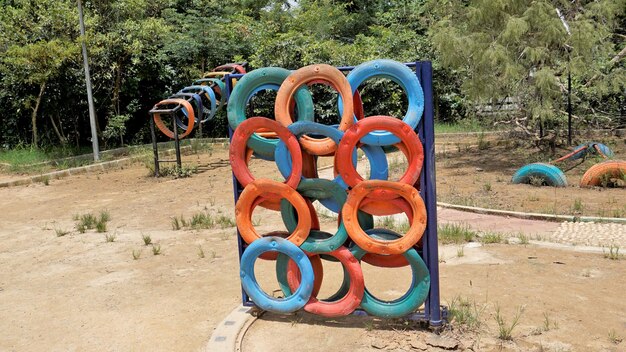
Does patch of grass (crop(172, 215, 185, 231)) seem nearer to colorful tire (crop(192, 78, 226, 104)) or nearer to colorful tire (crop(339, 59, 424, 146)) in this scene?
colorful tire (crop(339, 59, 424, 146))

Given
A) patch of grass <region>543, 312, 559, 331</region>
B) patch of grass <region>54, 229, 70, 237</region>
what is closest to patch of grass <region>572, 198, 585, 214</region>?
patch of grass <region>543, 312, 559, 331</region>

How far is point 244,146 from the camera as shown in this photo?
16.5 ft

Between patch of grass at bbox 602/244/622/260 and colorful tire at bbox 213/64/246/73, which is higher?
colorful tire at bbox 213/64/246/73

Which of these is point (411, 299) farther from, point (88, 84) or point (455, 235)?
point (88, 84)

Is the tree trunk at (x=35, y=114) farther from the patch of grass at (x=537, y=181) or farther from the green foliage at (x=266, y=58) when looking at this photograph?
the patch of grass at (x=537, y=181)

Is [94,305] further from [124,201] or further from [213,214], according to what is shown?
[124,201]

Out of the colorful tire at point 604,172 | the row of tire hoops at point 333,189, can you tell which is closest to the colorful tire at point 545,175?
the colorful tire at point 604,172

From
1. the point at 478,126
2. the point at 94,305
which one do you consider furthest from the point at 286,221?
the point at 478,126

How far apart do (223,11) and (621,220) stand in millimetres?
23745

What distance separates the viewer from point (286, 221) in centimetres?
505

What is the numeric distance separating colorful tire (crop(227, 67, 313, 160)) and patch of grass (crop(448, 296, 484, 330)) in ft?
6.13

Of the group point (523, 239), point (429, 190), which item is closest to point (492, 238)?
point (523, 239)

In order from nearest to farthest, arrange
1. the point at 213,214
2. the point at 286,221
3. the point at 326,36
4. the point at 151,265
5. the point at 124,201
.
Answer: the point at 286,221
the point at 151,265
the point at 213,214
the point at 124,201
the point at 326,36

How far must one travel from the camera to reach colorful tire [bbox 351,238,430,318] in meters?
4.61
